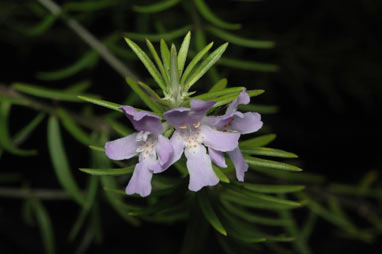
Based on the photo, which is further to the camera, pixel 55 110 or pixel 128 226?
pixel 128 226

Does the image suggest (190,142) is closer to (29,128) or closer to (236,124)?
(236,124)

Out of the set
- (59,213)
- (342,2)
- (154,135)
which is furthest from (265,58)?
(154,135)

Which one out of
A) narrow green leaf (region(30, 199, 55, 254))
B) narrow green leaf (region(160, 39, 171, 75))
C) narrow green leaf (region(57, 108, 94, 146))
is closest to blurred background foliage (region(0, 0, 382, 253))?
narrow green leaf (region(30, 199, 55, 254))

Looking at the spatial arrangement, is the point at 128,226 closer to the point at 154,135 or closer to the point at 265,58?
the point at 265,58

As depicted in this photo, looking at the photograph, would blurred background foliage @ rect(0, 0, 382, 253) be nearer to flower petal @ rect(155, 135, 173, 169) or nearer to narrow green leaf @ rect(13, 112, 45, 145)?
narrow green leaf @ rect(13, 112, 45, 145)

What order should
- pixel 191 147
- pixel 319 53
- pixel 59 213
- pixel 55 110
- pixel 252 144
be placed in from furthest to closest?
pixel 59 213
pixel 319 53
pixel 55 110
pixel 252 144
pixel 191 147

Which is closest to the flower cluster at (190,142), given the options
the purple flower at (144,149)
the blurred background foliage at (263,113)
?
the purple flower at (144,149)
